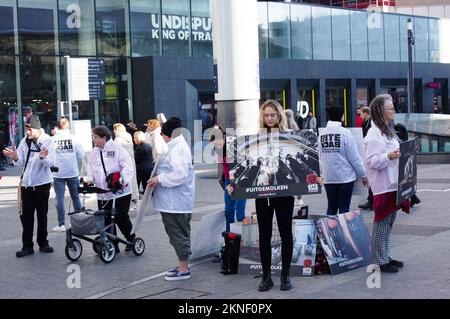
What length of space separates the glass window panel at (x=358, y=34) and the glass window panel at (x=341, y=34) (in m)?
0.41

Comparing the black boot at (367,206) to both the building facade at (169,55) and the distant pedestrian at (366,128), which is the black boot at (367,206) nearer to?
the distant pedestrian at (366,128)

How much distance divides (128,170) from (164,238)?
158 cm

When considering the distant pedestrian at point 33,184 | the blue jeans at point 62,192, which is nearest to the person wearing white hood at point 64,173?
the blue jeans at point 62,192

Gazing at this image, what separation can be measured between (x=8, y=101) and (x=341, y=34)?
2089 cm

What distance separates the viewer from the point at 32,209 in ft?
32.7

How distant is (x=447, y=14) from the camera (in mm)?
75250

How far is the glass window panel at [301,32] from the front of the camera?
128ft

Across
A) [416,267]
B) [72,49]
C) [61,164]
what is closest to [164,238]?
[61,164]

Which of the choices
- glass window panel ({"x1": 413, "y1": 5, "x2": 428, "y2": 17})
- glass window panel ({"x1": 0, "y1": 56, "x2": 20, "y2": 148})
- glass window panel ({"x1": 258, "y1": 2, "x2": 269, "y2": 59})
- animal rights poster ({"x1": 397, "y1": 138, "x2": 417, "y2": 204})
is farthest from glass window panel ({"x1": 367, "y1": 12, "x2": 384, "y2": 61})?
animal rights poster ({"x1": 397, "y1": 138, "x2": 417, "y2": 204})

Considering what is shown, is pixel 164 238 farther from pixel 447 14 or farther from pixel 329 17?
pixel 447 14

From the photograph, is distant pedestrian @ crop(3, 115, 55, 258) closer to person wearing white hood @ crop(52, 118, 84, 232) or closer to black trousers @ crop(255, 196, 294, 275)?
person wearing white hood @ crop(52, 118, 84, 232)

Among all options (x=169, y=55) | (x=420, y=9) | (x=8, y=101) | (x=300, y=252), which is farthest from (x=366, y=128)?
(x=420, y=9)

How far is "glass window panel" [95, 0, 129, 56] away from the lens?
104 ft
